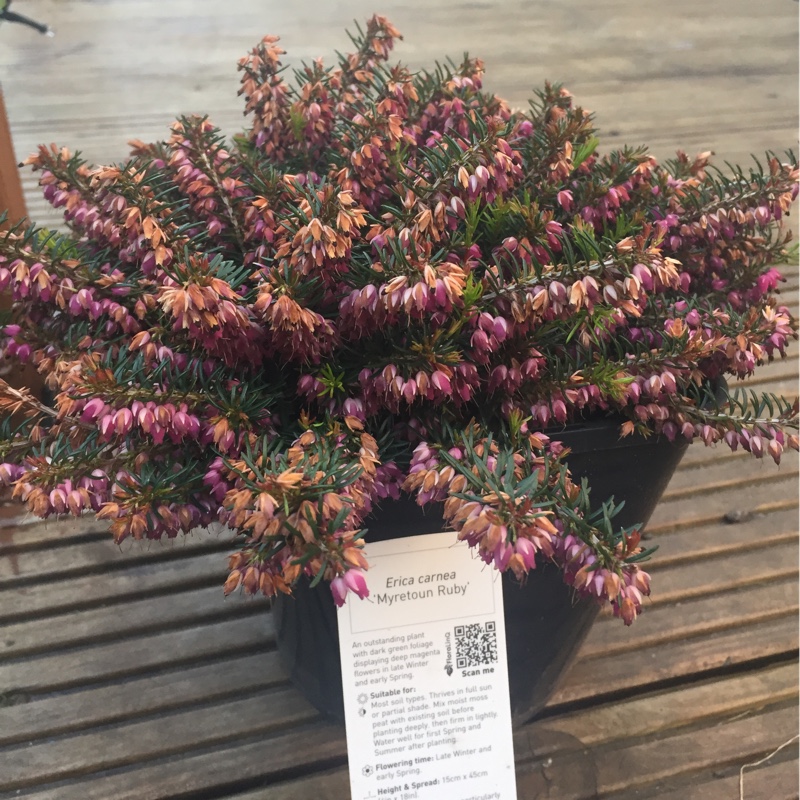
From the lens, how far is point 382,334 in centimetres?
45

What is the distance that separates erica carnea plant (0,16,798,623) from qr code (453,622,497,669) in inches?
5.6

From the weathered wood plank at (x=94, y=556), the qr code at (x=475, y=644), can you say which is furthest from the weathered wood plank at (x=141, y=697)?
the qr code at (x=475, y=644)

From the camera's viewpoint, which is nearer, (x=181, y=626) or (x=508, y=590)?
(x=508, y=590)

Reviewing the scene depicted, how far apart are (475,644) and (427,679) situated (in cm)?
4

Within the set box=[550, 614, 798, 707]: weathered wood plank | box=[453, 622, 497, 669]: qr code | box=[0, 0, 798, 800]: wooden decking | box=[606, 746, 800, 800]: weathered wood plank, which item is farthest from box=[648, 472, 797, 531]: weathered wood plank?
box=[453, 622, 497, 669]: qr code

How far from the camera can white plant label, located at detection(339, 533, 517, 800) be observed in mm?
524

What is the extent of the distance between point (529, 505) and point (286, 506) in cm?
12

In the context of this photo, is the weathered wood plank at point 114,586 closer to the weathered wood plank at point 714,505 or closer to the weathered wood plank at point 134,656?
the weathered wood plank at point 134,656

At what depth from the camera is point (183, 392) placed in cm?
41

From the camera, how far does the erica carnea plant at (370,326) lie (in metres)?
0.38

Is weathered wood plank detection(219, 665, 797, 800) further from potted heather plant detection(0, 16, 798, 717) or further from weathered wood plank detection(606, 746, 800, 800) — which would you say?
potted heather plant detection(0, 16, 798, 717)

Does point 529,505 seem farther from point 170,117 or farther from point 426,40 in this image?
point 426,40

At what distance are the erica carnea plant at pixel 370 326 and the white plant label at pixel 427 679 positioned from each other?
92 millimetres

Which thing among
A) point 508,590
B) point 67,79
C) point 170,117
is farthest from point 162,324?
point 67,79
